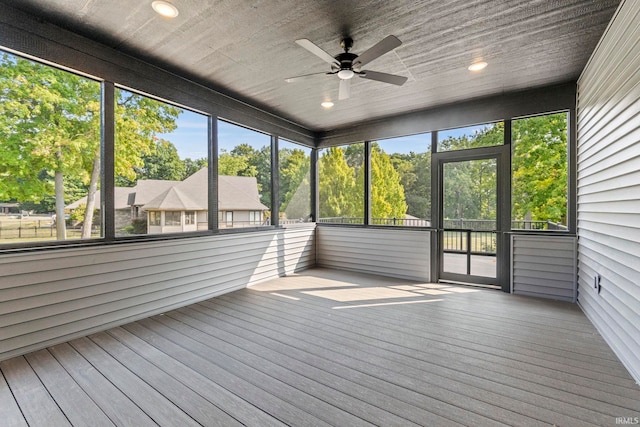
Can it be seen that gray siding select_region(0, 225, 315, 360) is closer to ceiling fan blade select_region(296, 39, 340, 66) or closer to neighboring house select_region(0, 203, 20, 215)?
neighboring house select_region(0, 203, 20, 215)

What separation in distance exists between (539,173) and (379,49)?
10.8 feet

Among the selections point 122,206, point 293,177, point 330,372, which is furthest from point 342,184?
point 330,372

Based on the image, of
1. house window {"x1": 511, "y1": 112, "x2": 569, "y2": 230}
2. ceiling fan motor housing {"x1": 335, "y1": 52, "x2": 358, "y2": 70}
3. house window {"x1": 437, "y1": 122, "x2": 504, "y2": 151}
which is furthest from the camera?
house window {"x1": 437, "y1": 122, "x2": 504, "y2": 151}

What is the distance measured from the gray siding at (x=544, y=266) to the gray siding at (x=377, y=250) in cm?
128

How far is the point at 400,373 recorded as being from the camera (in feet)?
7.32

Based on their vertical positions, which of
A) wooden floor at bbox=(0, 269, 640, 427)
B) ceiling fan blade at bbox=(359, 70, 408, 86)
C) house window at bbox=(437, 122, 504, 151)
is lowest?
wooden floor at bbox=(0, 269, 640, 427)

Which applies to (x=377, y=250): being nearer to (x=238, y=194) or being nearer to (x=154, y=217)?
(x=238, y=194)

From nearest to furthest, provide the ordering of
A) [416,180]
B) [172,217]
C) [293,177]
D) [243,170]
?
1. [172,217]
2. [243,170]
3. [416,180]
4. [293,177]

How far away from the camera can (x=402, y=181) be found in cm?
536

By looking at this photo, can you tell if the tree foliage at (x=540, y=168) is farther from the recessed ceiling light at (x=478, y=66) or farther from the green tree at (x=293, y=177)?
the green tree at (x=293, y=177)

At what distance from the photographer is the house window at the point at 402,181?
5090mm

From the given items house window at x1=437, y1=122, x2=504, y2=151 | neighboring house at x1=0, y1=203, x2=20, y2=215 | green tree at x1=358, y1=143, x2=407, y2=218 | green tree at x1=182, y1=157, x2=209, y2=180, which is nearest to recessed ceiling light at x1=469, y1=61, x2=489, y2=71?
house window at x1=437, y1=122, x2=504, y2=151

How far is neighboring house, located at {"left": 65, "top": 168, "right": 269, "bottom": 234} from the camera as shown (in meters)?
3.32

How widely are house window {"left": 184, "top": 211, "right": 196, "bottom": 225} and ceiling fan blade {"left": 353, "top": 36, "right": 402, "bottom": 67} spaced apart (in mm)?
2843
